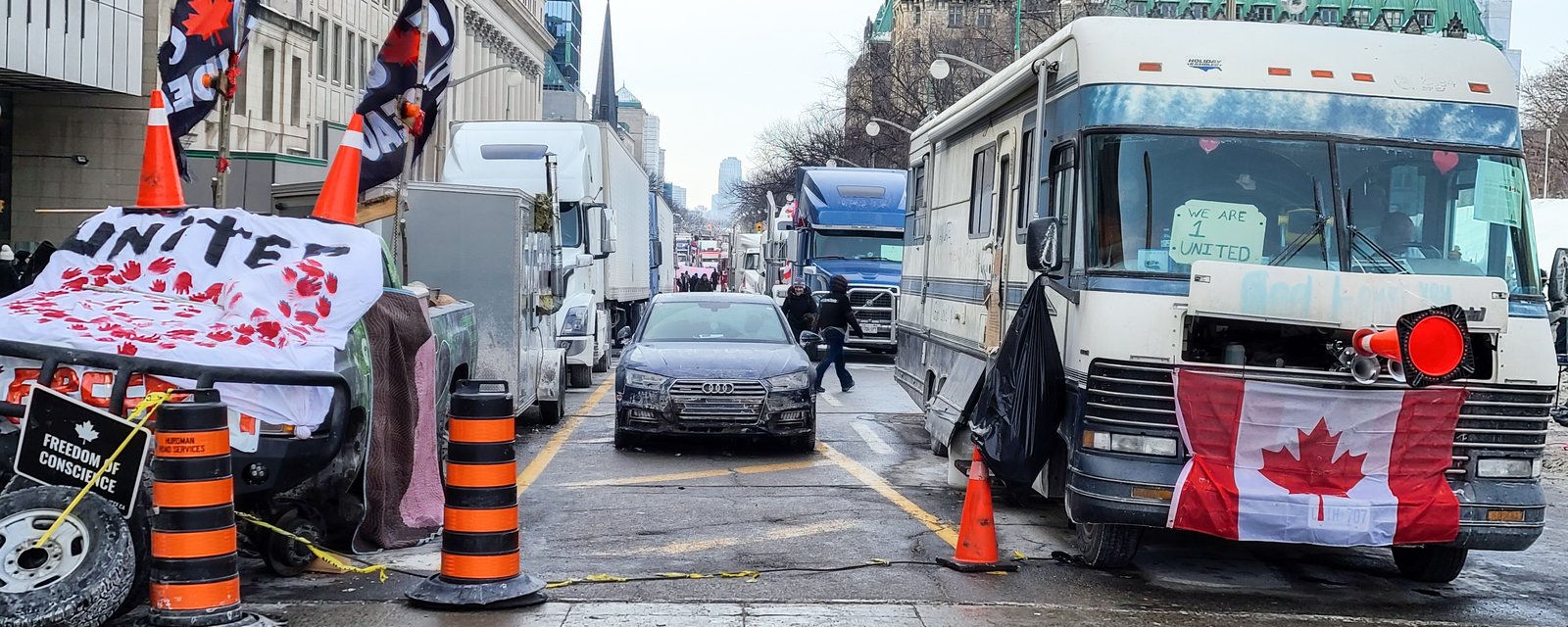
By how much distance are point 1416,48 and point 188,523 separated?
663cm

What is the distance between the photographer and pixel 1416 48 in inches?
329

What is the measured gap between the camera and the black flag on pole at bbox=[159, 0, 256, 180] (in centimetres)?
1158

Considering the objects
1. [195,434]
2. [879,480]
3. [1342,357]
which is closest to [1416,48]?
[1342,357]

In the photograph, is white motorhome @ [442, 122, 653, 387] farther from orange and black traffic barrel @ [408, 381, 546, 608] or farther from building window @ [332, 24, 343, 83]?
building window @ [332, 24, 343, 83]

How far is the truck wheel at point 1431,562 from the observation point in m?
8.30

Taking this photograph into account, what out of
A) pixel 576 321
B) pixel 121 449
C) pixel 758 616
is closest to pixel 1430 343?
pixel 758 616

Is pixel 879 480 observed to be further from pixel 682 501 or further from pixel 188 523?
pixel 188 523

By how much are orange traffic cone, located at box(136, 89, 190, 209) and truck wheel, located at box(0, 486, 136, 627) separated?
2852 mm

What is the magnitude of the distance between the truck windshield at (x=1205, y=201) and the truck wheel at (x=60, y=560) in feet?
15.9

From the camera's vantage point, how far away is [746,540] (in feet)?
29.7

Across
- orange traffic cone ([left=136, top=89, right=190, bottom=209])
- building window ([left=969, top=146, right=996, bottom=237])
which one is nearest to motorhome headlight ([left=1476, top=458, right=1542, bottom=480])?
building window ([left=969, top=146, right=996, bottom=237])

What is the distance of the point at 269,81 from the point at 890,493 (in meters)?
37.3

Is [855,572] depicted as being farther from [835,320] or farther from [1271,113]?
[835,320]

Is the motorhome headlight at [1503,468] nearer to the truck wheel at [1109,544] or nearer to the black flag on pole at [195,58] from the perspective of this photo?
the truck wheel at [1109,544]
